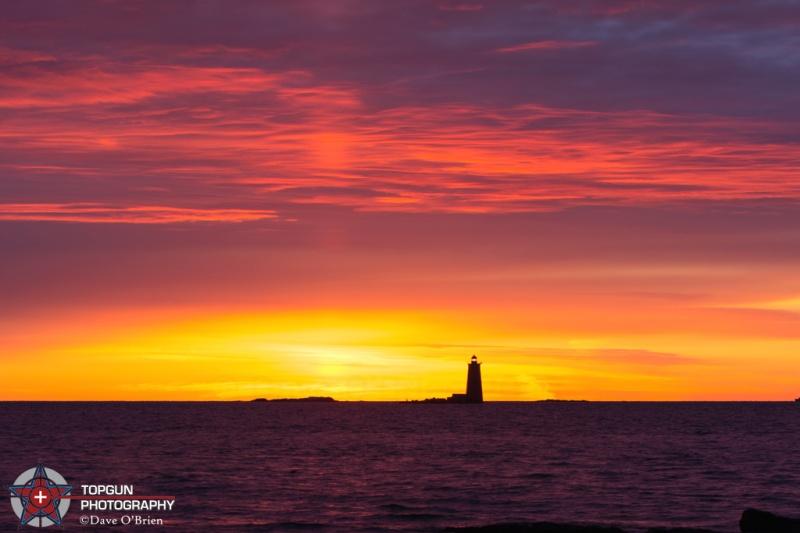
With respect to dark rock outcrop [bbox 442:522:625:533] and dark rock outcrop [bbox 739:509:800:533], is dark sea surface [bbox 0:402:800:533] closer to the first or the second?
dark rock outcrop [bbox 739:509:800:533]

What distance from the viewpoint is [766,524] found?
130 feet

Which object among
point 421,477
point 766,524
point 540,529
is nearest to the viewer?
point 540,529

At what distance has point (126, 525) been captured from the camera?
46.7m

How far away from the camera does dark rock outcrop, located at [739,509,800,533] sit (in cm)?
3912

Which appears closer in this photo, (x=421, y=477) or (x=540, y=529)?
(x=540, y=529)

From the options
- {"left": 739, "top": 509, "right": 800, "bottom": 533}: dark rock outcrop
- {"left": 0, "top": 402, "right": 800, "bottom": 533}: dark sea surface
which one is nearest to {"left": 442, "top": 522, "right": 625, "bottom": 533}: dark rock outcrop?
{"left": 739, "top": 509, "right": 800, "bottom": 533}: dark rock outcrop

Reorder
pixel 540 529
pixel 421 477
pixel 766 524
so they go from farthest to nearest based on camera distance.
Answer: pixel 421 477 < pixel 766 524 < pixel 540 529

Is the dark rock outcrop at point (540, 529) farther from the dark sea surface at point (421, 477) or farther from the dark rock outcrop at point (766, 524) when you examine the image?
the dark sea surface at point (421, 477)

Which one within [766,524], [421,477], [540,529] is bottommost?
[766,524]

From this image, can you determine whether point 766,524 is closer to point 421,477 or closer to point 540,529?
point 540,529

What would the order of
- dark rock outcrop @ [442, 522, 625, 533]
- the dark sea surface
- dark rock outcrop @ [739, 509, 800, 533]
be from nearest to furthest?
1. dark rock outcrop @ [442, 522, 625, 533]
2. dark rock outcrop @ [739, 509, 800, 533]
3. the dark sea surface

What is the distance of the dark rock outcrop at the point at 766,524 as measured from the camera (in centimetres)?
3912

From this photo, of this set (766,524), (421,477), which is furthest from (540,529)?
(421,477)

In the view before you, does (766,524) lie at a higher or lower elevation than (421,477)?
lower
